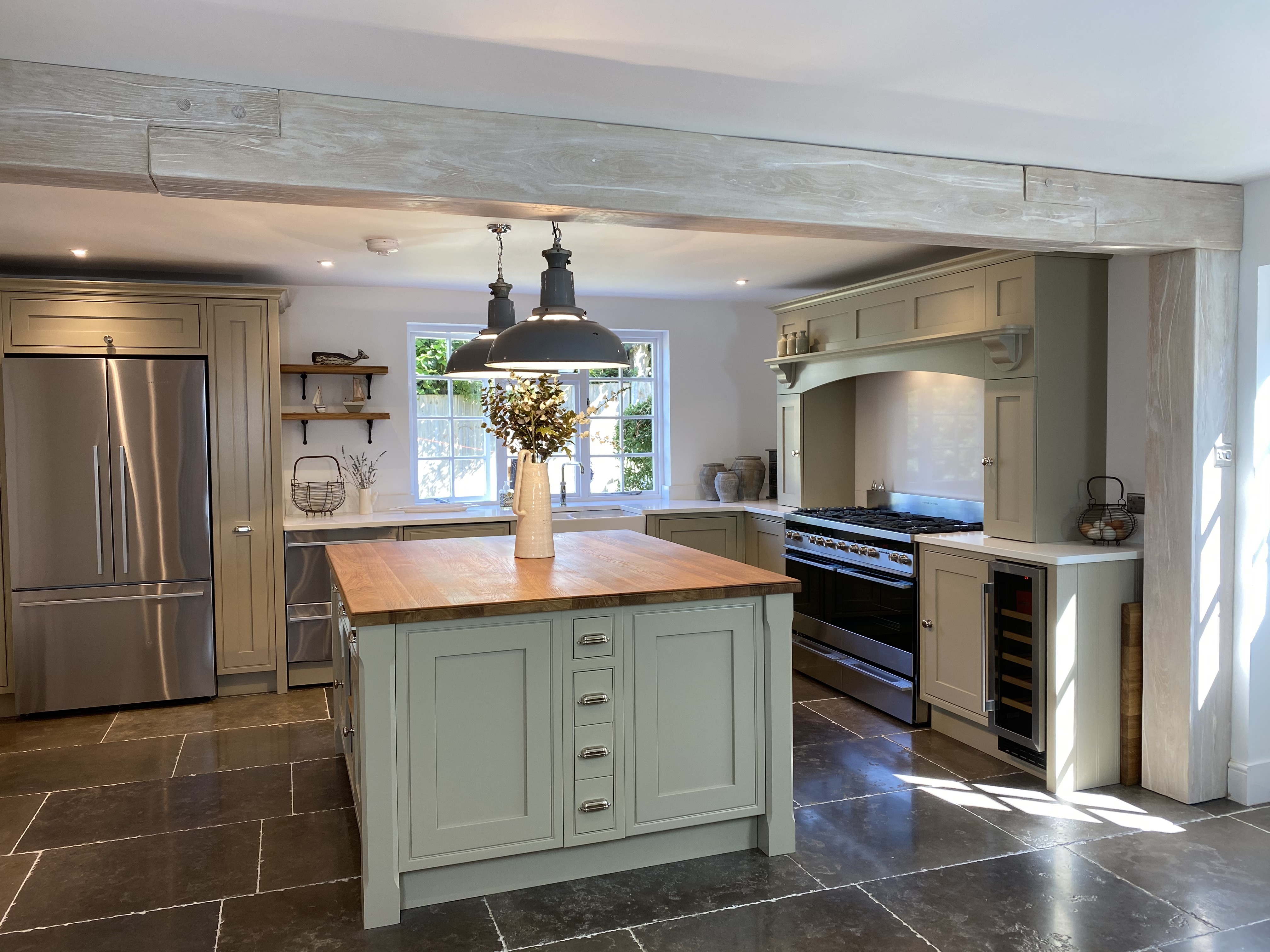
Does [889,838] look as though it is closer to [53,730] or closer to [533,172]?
[533,172]

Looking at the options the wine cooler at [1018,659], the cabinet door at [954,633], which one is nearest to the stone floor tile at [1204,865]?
the wine cooler at [1018,659]

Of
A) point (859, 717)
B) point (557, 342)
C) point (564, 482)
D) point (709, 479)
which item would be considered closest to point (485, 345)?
point (557, 342)

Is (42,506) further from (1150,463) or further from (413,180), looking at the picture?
(1150,463)

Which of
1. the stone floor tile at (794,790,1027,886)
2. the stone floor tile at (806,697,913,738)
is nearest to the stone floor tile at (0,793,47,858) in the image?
the stone floor tile at (794,790,1027,886)

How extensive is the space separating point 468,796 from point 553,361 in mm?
1358

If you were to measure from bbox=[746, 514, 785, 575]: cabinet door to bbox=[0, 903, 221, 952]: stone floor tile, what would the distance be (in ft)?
12.5

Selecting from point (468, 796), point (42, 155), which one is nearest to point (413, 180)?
point (42, 155)

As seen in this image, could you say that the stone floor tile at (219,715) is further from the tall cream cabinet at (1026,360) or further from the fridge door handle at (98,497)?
the tall cream cabinet at (1026,360)

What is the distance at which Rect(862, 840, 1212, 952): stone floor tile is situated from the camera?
8.59 ft

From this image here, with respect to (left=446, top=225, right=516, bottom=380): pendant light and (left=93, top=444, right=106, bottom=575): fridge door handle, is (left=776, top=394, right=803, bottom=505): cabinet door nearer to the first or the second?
(left=446, top=225, right=516, bottom=380): pendant light

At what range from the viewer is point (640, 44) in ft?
7.32

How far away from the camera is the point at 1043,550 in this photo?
12.7 ft

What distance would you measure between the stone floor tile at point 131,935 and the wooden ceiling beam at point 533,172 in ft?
6.85

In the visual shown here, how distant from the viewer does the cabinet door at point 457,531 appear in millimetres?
5520
